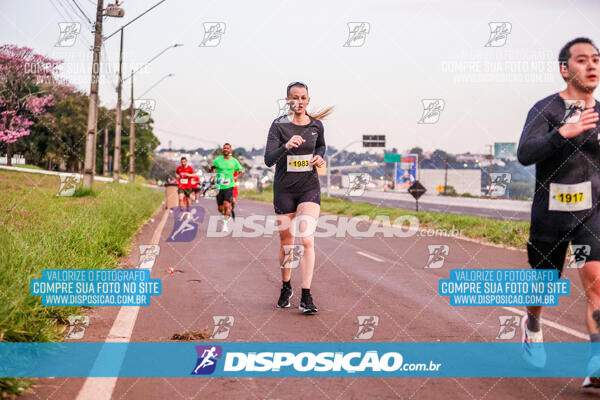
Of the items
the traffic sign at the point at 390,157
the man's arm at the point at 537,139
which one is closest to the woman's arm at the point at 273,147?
the man's arm at the point at 537,139

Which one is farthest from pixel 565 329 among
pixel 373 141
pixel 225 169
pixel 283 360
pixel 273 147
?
pixel 373 141

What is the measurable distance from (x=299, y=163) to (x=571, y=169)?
10.2 feet

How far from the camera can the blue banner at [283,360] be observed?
453cm

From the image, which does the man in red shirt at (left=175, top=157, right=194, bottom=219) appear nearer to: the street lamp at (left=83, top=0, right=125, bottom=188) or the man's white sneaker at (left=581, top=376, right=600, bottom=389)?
the street lamp at (left=83, top=0, right=125, bottom=188)

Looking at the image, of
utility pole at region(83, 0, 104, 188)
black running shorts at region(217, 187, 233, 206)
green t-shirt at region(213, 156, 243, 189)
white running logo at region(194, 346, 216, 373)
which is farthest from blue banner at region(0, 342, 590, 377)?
utility pole at region(83, 0, 104, 188)

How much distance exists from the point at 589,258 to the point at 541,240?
343mm

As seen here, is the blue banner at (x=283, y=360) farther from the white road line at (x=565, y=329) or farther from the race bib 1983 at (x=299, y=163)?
the race bib 1983 at (x=299, y=163)

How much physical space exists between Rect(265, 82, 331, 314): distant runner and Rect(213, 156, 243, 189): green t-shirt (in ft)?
29.4

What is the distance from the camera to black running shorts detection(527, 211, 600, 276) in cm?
406

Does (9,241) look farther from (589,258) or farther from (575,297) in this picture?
(575,297)

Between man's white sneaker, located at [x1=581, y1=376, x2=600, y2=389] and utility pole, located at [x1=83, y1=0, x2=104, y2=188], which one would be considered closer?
man's white sneaker, located at [x1=581, y1=376, x2=600, y2=389]

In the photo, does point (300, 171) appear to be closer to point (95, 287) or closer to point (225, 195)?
point (95, 287)

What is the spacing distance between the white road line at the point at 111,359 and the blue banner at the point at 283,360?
4 cm

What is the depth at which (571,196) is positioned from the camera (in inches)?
163
